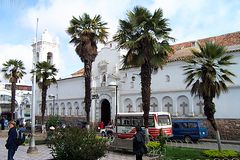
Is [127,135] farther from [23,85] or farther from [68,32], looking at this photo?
[23,85]

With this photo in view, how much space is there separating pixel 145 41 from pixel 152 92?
1481 cm

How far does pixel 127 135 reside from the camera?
27.6 m

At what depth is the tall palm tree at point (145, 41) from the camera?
19172 mm

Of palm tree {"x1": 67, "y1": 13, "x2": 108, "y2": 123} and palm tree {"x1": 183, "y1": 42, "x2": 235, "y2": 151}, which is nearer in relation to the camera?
palm tree {"x1": 183, "y1": 42, "x2": 235, "y2": 151}

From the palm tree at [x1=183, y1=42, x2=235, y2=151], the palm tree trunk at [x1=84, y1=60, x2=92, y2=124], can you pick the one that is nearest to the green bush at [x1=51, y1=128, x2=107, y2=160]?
the palm tree at [x1=183, y1=42, x2=235, y2=151]

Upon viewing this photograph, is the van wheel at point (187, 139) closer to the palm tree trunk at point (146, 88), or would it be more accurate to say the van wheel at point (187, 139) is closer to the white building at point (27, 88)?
the palm tree trunk at point (146, 88)

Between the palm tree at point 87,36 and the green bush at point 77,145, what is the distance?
12478 mm

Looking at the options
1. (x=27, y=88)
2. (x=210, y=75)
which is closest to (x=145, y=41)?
(x=210, y=75)

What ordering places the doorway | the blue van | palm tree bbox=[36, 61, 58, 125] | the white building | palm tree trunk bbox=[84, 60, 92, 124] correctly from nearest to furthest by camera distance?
palm tree trunk bbox=[84, 60, 92, 124] → the blue van → palm tree bbox=[36, 61, 58, 125] → the doorway → the white building

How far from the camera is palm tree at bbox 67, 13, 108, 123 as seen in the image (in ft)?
80.9

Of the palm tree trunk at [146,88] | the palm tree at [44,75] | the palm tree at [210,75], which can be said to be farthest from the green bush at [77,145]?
the palm tree at [44,75]

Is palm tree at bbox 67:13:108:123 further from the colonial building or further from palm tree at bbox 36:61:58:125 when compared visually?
the colonial building

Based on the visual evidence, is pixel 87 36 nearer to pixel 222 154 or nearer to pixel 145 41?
pixel 145 41

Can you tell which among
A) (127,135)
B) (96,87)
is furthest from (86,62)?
(96,87)
